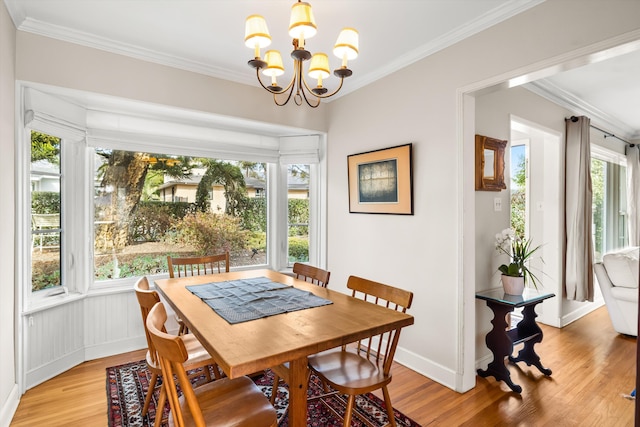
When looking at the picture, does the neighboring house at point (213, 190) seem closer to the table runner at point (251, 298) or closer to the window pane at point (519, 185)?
the table runner at point (251, 298)

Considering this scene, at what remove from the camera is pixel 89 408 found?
217 centimetres

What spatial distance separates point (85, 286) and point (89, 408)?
108cm

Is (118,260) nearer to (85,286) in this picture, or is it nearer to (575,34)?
(85,286)

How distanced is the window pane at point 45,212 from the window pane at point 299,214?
221cm

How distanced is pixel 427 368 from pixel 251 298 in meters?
1.61

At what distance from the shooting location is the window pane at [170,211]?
308 cm

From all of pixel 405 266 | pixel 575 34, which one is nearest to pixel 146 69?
pixel 405 266

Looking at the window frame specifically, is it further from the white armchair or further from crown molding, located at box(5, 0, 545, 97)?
crown molding, located at box(5, 0, 545, 97)

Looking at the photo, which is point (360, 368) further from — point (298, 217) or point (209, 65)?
point (209, 65)

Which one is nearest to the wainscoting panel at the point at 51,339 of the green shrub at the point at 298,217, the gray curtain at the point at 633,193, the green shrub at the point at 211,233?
the green shrub at the point at 211,233

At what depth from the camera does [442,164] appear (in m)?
2.53

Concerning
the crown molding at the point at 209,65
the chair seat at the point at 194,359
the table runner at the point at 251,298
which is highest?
the crown molding at the point at 209,65

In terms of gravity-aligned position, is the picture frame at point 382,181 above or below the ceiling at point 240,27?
below

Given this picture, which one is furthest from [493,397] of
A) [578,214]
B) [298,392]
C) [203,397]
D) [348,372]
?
[578,214]
